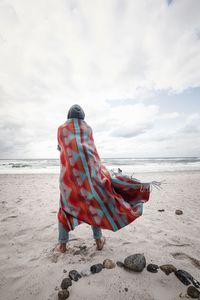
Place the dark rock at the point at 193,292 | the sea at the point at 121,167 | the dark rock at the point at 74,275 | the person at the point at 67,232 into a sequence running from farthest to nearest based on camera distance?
1. the sea at the point at 121,167
2. the person at the point at 67,232
3. the dark rock at the point at 74,275
4. the dark rock at the point at 193,292

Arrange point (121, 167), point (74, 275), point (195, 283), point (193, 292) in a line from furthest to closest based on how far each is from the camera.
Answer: point (121, 167) < point (74, 275) < point (195, 283) < point (193, 292)

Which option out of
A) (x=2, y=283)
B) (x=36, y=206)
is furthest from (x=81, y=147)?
(x=36, y=206)

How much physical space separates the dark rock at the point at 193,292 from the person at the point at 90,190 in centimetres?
82

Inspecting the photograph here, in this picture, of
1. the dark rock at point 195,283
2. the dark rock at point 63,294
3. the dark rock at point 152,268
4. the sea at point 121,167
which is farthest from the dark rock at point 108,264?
the sea at point 121,167

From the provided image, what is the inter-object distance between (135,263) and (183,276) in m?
0.53

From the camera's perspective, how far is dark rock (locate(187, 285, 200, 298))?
1504 millimetres

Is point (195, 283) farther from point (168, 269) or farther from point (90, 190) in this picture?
point (90, 190)

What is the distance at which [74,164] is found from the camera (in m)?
2.00

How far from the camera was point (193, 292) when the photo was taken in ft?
5.01

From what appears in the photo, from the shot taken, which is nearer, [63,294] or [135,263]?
[63,294]

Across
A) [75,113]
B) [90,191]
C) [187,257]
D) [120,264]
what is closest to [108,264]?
[120,264]

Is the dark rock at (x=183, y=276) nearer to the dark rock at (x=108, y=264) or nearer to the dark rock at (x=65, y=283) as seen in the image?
the dark rock at (x=108, y=264)

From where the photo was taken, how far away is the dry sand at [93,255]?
5.31ft

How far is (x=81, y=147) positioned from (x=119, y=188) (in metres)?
0.74
